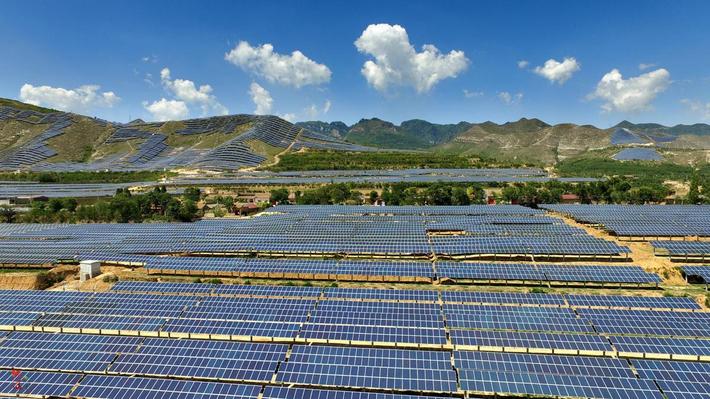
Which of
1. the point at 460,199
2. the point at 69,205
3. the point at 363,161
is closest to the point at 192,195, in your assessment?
the point at 69,205

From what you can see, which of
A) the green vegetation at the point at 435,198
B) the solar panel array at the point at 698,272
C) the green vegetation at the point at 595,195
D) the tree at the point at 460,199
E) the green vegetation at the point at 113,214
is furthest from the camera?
the green vegetation at the point at 595,195

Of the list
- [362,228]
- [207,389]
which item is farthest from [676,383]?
[362,228]

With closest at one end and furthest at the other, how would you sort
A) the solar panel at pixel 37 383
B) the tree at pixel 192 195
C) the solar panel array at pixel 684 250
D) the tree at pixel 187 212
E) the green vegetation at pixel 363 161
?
1. the solar panel at pixel 37 383
2. the solar panel array at pixel 684 250
3. the tree at pixel 187 212
4. the tree at pixel 192 195
5. the green vegetation at pixel 363 161

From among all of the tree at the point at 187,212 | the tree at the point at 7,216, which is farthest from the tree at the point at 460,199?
the tree at the point at 7,216

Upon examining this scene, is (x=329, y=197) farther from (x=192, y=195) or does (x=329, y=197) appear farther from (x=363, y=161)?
(x=363, y=161)

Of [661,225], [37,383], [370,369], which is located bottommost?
[37,383]

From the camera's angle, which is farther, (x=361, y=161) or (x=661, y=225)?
(x=361, y=161)

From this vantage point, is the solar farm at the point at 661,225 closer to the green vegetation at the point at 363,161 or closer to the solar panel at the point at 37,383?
the solar panel at the point at 37,383
